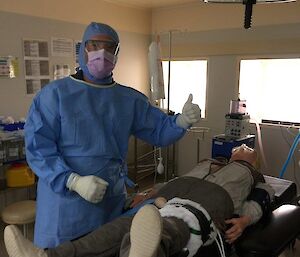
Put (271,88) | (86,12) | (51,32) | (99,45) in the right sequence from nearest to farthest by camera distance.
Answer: (99,45) → (51,32) → (86,12) → (271,88)

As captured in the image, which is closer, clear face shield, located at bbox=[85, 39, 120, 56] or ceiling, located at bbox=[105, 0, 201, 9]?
clear face shield, located at bbox=[85, 39, 120, 56]

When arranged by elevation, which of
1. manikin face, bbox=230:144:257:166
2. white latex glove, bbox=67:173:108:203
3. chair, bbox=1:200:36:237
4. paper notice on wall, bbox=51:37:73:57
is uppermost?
paper notice on wall, bbox=51:37:73:57

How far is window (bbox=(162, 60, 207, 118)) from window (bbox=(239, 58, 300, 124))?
54 centimetres

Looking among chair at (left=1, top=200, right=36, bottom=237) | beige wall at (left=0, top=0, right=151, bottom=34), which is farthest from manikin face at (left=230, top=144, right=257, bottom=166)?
beige wall at (left=0, top=0, right=151, bottom=34)

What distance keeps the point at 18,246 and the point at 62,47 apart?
2605 millimetres

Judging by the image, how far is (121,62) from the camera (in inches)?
159

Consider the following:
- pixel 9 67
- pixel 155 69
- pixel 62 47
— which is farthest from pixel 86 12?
pixel 155 69

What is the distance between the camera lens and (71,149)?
1419 millimetres

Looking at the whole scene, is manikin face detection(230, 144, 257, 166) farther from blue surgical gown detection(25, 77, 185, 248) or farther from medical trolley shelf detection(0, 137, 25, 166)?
medical trolley shelf detection(0, 137, 25, 166)

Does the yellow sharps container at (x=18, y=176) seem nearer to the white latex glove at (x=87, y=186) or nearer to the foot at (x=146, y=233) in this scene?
the white latex glove at (x=87, y=186)

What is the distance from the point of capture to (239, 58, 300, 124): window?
3.53 meters

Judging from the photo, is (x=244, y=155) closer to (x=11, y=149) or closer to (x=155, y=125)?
(x=155, y=125)

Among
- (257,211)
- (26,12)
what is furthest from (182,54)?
(257,211)

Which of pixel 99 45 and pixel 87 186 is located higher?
pixel 99 45
